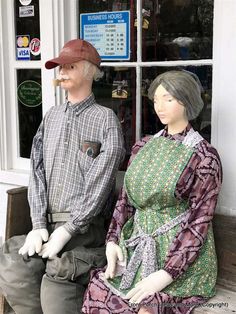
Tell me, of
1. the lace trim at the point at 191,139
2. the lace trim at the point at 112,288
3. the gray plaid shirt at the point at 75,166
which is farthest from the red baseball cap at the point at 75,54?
the lace trim at the point at 112,288

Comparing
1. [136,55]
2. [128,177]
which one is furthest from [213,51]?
[128,177]

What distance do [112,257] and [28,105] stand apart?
1.50 m

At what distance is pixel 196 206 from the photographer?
2.16 meters

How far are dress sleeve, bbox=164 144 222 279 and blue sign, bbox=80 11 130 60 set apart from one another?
1.04 meters

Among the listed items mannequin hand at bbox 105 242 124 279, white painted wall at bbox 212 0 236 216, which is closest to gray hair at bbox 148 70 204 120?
white painted wall at bbox 212 0 236 216

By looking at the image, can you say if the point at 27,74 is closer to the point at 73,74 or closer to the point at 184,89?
the point at 73,74

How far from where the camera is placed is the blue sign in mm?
3000

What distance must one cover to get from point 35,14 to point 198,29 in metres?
1.09

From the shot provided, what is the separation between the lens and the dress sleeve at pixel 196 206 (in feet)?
6.92

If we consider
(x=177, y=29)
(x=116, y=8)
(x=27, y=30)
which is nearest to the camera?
(x=177, y=29)

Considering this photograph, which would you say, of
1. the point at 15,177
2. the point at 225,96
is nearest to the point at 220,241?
the point at 225,96

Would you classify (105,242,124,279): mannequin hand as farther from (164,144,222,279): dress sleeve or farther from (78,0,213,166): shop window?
(78,0,213,166): shop window

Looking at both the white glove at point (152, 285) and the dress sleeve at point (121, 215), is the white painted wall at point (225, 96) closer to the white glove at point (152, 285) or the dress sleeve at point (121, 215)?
the dress sleeve at point (121, 215)

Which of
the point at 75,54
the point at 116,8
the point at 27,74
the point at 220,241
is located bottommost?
the point at 220,241
